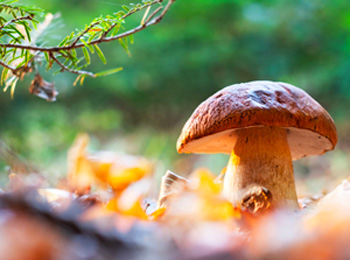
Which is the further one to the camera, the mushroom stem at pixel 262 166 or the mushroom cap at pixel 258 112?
the mushroom stem at pixel 262 166

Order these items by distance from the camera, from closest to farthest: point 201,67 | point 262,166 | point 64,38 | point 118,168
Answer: point 118,168, point 64,38, point 262,166, point 201,67

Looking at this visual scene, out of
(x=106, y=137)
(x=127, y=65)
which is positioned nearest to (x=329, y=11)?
(x=127, y=65)

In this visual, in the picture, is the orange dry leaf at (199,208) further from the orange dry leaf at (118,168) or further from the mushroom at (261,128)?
the mushroom at (261,128)

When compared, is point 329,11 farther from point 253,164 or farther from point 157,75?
point 253,164

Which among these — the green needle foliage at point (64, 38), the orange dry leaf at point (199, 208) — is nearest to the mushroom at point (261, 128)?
the green needle foliage at point (64, 38)

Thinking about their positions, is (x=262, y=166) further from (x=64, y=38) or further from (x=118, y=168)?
(x=64, y=38)

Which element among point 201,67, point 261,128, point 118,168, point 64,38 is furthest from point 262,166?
point 201,67
